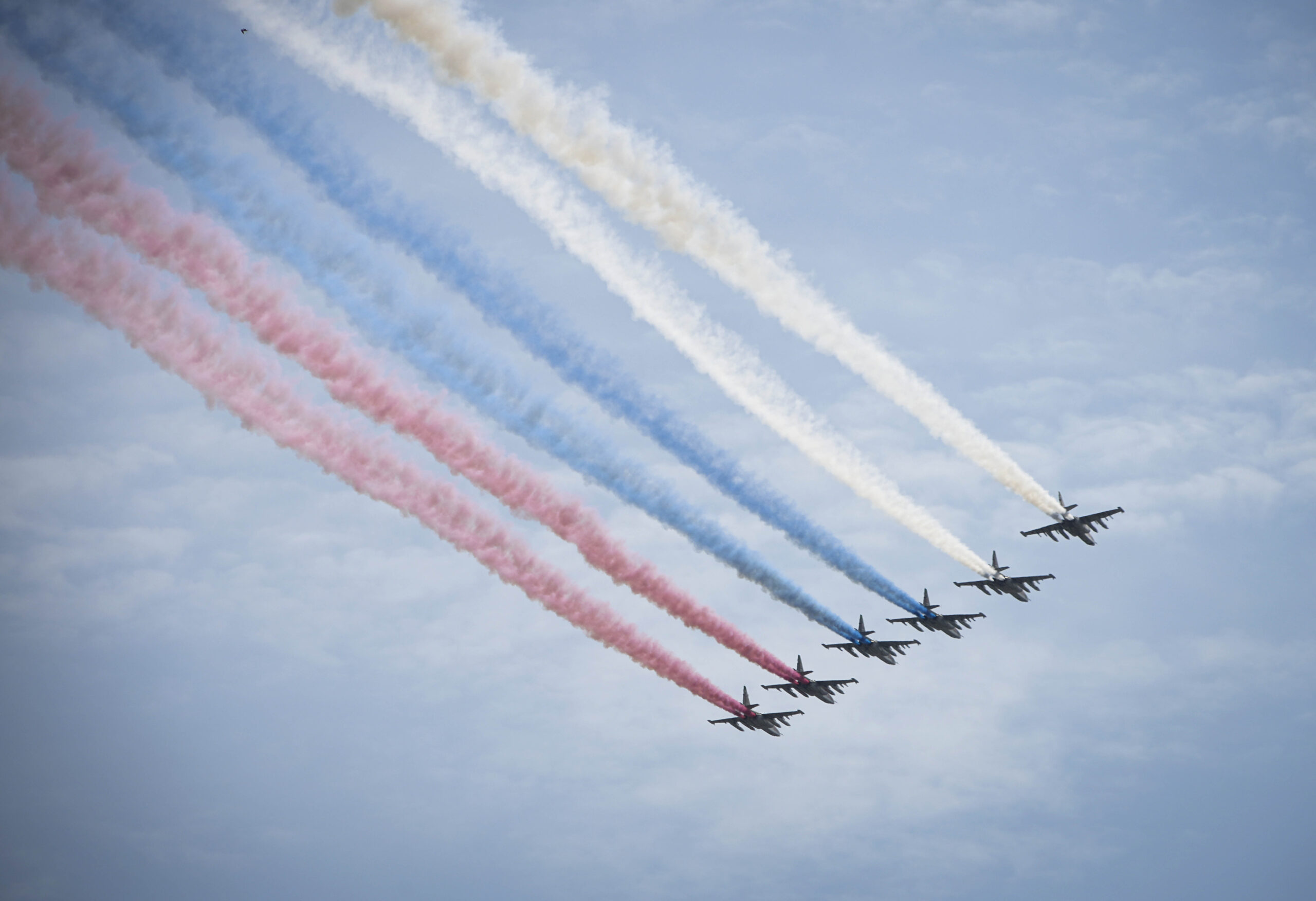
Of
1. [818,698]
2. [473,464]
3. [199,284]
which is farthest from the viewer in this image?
[818,698]

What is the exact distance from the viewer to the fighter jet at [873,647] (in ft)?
187

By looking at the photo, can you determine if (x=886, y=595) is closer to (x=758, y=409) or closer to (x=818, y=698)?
(x=818, y=698)

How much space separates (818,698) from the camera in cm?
5753

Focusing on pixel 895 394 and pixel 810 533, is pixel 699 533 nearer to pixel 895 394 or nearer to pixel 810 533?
pixel 810 533

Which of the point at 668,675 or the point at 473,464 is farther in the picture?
the point at 668,675

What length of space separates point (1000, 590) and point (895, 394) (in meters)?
17.2

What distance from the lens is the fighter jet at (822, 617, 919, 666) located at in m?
57.0

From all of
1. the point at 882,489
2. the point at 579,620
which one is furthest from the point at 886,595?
the point at 579,620

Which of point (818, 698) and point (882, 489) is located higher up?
point (882, 489)

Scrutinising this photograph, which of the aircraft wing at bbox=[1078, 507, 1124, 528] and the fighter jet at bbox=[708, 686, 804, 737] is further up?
the aircraft wing at bbox=[1078, 507, 1124, 528]

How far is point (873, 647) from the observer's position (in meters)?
57.3

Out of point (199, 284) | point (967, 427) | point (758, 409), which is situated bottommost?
point (199, 284)

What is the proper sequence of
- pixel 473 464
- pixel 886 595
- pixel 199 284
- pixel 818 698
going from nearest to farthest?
1. pixel 199 284
2. pixel 473 464
3. pixel 886 595
4. pixel 818 698

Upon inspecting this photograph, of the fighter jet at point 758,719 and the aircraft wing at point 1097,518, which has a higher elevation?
the aircraft wing at point 1097,518
